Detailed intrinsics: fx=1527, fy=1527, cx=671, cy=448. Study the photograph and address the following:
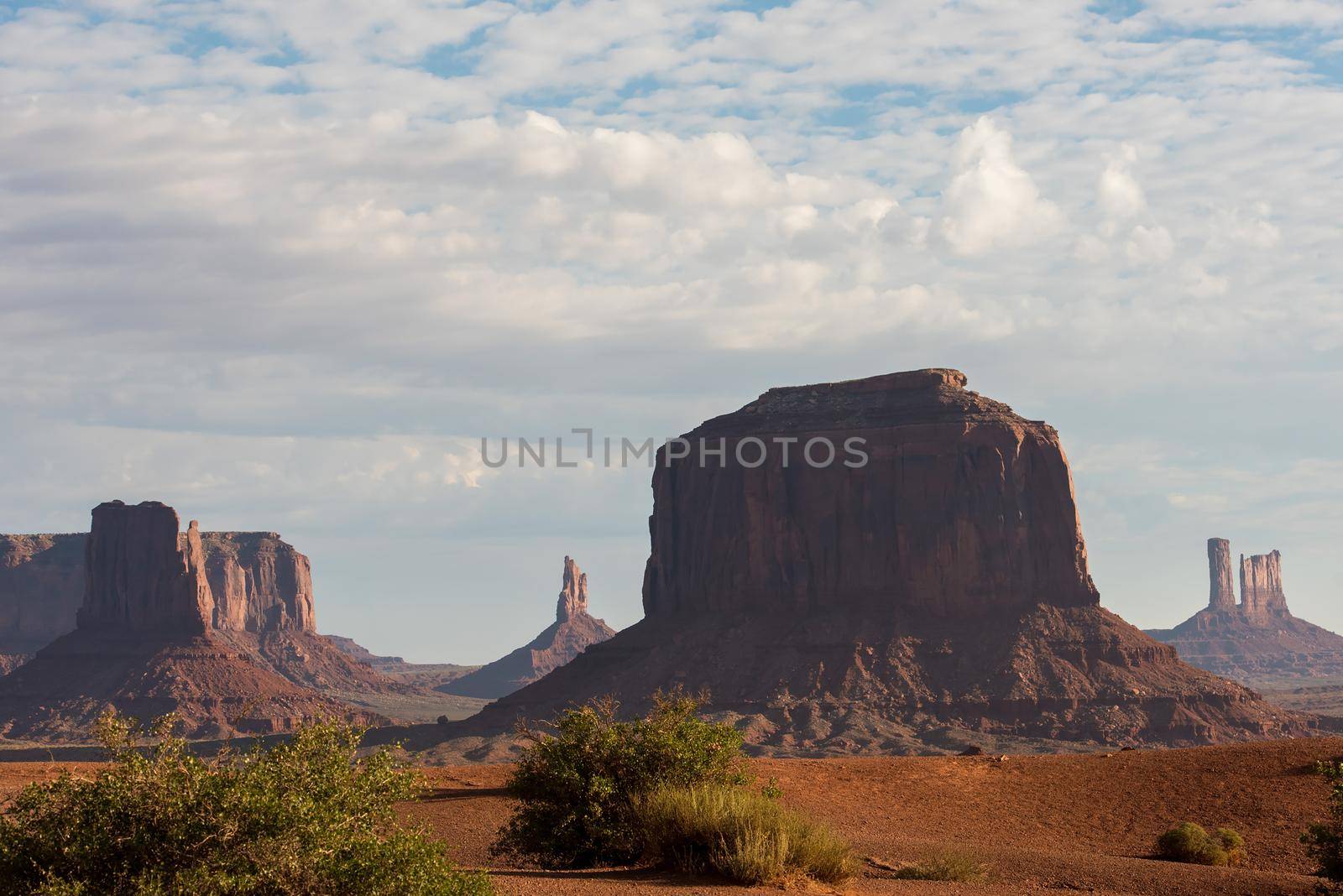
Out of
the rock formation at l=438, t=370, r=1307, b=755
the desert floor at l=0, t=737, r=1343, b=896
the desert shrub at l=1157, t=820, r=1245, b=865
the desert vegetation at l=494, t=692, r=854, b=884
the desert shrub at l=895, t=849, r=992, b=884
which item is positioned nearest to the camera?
the desert vegetation at l=494, t=692, r=854, b=884

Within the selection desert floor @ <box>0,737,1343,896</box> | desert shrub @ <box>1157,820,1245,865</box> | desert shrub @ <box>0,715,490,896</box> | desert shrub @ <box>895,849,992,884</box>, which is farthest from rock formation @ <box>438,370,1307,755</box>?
desert shrub @ <box>0,715,490,896</box>

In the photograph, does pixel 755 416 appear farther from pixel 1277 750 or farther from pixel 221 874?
pixel 221 874

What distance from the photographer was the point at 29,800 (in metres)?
18.6

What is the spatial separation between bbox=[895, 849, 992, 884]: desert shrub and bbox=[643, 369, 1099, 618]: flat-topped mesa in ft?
366

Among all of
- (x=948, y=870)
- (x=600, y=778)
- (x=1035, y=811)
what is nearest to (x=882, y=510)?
(x=1035, y=811)

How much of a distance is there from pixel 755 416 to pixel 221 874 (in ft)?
Result: 469

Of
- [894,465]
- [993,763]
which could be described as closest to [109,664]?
[894,465]

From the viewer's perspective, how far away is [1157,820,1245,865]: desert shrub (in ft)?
115

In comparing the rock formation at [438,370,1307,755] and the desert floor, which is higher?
the rock formation at [438,370,1307,755]

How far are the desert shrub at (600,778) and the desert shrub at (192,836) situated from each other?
10.2m

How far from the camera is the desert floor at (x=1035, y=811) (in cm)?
3050

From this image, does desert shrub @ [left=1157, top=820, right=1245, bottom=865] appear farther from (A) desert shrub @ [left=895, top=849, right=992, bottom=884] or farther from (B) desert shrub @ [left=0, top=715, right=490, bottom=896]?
(B) desert shrub @ [left=0, top=715, right=490, bottom=896]

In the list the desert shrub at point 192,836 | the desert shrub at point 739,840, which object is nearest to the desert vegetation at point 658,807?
the desert shrub at point 739,840

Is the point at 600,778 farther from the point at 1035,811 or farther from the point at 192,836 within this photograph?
the point at 1035,811
